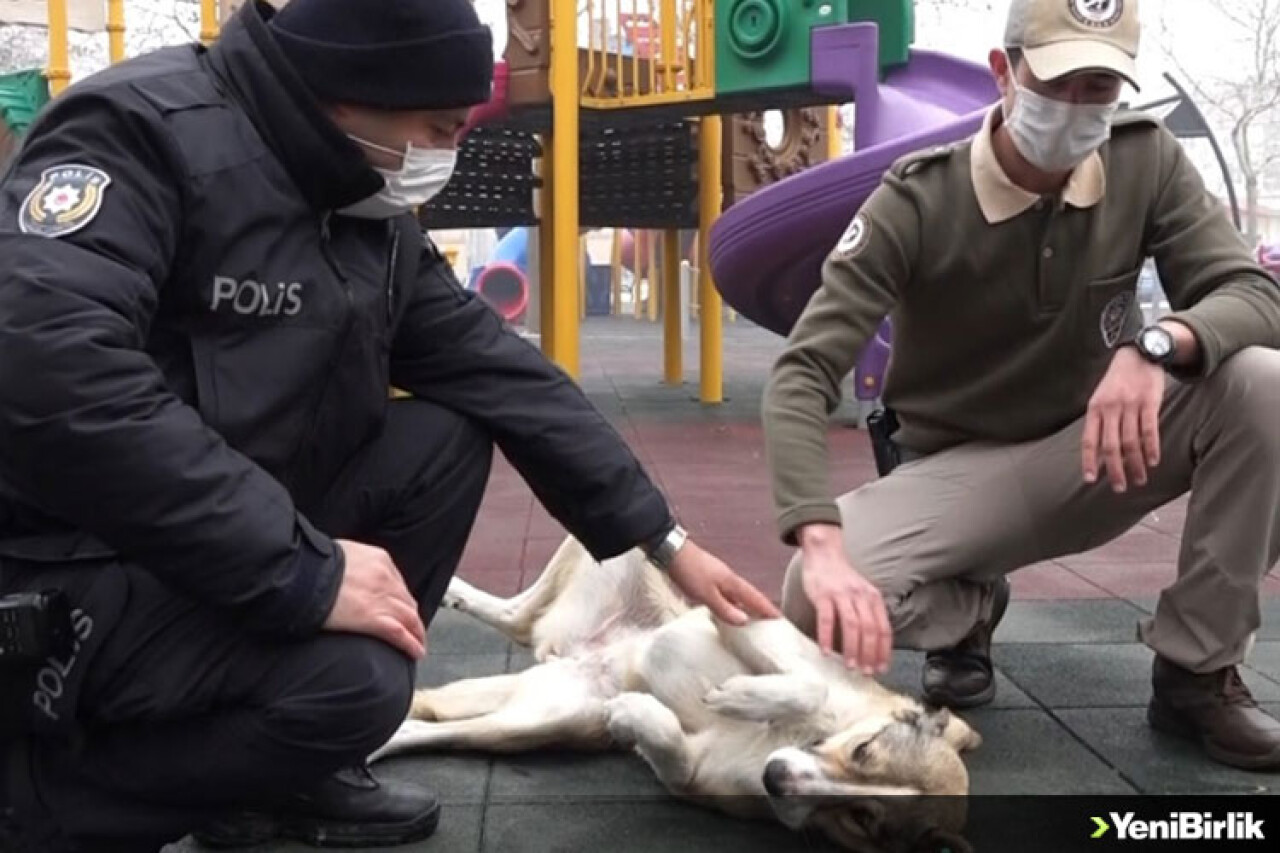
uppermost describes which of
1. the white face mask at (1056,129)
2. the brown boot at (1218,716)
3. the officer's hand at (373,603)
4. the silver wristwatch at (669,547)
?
the white face mask at (1056,129)

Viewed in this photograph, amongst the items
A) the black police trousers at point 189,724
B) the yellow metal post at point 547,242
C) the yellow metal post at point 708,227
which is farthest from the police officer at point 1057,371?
the yellow metal post at point 708,227

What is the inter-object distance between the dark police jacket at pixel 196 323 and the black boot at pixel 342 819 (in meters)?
0.59

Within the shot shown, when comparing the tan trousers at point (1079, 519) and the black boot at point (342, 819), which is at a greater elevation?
the tan trousers at point (1079, 519)

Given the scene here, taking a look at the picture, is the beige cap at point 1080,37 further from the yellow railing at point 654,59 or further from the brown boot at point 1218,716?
the yellow railing at point 654,59

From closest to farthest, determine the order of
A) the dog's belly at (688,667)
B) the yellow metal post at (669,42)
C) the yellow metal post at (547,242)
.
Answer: the dog's belly at (688,667), the yellow metal post at (669,42), the yellow metal post at (547,242)

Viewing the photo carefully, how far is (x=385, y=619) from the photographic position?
201 cm

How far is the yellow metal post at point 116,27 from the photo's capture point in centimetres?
774

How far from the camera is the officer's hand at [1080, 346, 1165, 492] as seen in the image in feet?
8.61

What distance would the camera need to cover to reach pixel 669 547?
247 cm

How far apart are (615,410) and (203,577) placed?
711cm

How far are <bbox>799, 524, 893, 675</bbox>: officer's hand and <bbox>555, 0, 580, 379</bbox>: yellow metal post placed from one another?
521cm

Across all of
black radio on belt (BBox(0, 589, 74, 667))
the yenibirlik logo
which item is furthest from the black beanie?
the yenibirlik logo

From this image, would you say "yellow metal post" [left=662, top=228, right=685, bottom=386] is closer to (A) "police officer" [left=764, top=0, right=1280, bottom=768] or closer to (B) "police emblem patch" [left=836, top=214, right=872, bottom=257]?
(A) "police officer" [left=764, top=0, right=1280, bottom=768]

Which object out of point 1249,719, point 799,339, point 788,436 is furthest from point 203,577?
point 1249,719
